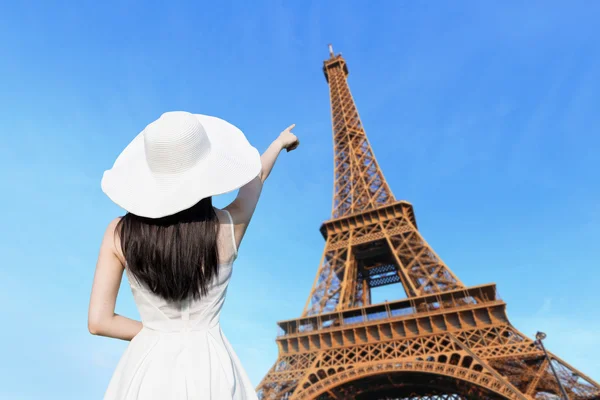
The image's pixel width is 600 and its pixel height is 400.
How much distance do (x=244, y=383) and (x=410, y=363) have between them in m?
16.8

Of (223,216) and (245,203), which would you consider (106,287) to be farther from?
(245,203)

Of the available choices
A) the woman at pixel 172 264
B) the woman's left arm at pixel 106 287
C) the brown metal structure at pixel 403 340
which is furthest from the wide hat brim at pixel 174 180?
the brown metal structure at pixel 403 340

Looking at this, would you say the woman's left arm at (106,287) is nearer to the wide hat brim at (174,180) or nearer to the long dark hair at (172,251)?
the long dark hair at (172,251)

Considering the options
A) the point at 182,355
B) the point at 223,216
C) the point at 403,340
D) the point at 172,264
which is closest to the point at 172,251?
the point at 172,264

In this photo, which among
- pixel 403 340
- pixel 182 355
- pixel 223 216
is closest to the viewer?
pixel 182 355

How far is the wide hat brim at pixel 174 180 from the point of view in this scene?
127cm

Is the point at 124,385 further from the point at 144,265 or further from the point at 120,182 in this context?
the point at 120,182

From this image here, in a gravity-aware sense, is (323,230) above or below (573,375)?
above

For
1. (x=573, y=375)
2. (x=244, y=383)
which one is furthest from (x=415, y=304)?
(x=244, y=383)

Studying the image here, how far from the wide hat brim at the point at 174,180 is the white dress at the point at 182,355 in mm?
194

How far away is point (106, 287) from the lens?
1320 millimetres

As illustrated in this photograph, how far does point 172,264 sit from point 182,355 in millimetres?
291

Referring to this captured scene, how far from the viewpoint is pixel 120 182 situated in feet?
4.47

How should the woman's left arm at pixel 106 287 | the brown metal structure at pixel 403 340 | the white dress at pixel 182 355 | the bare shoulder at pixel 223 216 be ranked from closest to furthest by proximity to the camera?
the white dress at pixel 182 355 → the woman's left arm at pixel 106 287 → the bare shoulder at pixel 223 216 → the brown metal structure at pixel 403 340
